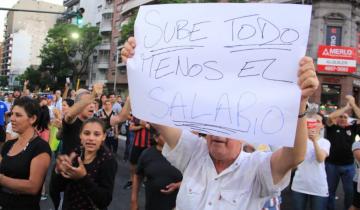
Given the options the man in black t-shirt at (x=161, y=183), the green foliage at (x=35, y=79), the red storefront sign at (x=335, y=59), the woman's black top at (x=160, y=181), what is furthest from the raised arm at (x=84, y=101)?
the green foliage at (x=35, y=79)

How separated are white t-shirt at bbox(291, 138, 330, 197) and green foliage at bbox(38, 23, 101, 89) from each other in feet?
166

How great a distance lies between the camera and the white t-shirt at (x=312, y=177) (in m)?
4.97

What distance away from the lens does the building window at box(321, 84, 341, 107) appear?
28.8 metres

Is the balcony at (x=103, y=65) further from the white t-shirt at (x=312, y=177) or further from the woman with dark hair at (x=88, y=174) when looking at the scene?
the woman with dark hair at (x=88, y=174)

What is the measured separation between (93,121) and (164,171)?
0.88 m

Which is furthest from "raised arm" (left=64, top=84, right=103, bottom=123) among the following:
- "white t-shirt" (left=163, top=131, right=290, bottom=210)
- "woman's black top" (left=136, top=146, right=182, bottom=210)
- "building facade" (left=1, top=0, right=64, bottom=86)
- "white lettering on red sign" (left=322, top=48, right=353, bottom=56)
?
"building facade" (left=1, top=0, right=64, bottom=86)

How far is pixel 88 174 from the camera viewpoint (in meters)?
3.20

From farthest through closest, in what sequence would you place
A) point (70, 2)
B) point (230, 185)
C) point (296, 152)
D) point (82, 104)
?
point (70, 2), point (82, 104), point (230, 185), point (296, 152)

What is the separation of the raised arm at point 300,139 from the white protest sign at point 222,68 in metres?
0.05

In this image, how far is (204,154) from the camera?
2365 millimetres

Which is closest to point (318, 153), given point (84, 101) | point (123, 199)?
point (84, 101)

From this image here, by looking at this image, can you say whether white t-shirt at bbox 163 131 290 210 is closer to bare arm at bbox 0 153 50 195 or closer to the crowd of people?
the crowd of people

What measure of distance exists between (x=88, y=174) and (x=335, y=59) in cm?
2797

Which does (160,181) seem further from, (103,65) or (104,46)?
(104,46)
